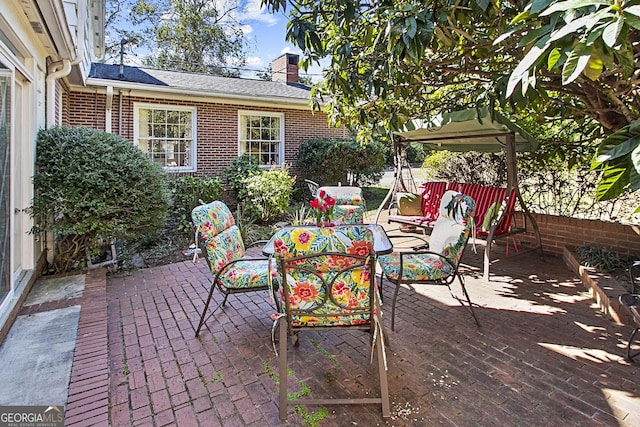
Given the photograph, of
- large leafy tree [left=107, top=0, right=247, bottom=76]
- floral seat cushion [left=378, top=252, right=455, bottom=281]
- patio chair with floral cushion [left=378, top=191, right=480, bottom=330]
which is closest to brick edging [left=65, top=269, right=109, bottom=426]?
patio chair with floral cushion [left=378, top=191, right=480, bottom=330]

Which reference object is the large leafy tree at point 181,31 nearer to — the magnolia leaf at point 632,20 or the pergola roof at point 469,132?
the pergola roof at point 469,132

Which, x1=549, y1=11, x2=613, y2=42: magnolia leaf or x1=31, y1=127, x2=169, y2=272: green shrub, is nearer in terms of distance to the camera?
x1=549, y1=11, x2=613, y2=42: magnolia leaf

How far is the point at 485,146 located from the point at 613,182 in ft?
19.3

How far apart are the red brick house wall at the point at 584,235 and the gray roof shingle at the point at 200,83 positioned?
22.8ft

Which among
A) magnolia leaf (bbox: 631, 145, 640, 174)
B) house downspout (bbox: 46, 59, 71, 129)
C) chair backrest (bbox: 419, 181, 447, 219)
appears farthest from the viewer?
chair backrest (bbox: 419, 181, 447, 219)

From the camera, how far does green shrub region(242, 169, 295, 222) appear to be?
27.0ft

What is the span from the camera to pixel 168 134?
9.11 meters

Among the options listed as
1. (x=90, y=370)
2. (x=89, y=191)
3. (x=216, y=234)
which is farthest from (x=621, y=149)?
(x=89, y=191)

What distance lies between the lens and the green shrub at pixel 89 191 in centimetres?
427

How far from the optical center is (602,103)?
4.01 meters

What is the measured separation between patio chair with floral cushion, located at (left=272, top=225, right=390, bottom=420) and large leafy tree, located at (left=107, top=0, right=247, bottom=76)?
2352cm

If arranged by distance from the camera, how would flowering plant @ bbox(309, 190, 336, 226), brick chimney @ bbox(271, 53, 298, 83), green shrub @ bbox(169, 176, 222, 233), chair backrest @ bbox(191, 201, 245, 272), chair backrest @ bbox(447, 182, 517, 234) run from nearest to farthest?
chair backrest @ bbox(191, 201, 245, 272) → flowering plant @ bbox(309, 190, 336, 226) → chair backrest @ bbox(447, 182, 517, 234) → green shrub @ bbox(169, 176, 222, 233) → brick chimney @ bbox(271, 53, 298, 83)

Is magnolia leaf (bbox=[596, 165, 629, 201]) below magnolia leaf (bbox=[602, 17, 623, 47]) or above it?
below

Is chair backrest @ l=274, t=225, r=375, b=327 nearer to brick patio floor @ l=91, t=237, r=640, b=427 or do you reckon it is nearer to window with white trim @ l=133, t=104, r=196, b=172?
brick patio floor @ l=91, t=237, r=640, b=427
